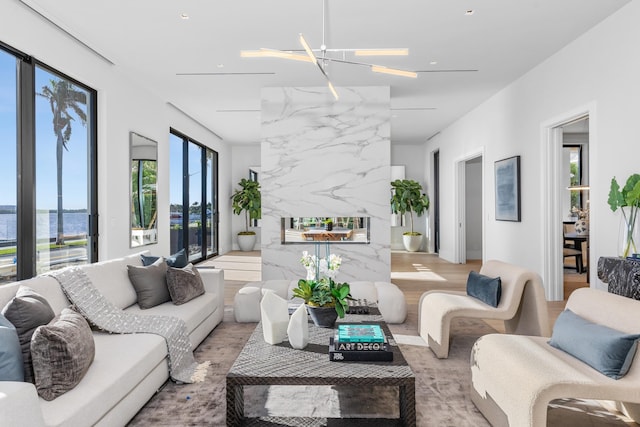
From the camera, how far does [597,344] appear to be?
81.4 inches

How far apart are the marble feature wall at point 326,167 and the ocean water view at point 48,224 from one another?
2.23 m

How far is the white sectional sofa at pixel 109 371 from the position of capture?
156cm

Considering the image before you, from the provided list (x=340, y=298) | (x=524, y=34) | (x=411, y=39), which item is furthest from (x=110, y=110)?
(x=524, y=34)

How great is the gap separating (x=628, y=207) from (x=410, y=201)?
23.2 feet

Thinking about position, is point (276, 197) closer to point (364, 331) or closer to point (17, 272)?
point (17, 272)

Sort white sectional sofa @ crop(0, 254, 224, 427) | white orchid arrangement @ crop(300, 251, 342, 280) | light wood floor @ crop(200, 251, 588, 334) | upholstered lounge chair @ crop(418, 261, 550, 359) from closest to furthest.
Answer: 1. white sectional sofa @ crop(0, 254, 224, 427)
2. white orchid arrangement @ crop(300, 251, 342, 280)
3. upholstered lounge chair @ crop(418, 261, 550, 359)
4. light wood floor @ crop(200, 251, 588, 334)

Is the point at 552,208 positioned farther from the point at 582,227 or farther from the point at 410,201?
the point at 410,201

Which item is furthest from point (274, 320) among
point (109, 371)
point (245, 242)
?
point (245, 242)

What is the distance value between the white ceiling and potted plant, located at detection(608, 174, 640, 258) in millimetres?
1534

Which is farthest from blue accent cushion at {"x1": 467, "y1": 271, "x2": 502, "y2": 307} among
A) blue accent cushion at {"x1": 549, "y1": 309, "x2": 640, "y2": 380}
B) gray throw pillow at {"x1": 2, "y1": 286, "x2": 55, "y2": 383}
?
gray throw pillow at {"x1": 2, "y1": 286, "x2": 55, "y2": 383}

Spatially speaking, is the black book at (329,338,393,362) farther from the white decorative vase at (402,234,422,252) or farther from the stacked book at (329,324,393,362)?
the white decorative vase at (402,234,422,252)

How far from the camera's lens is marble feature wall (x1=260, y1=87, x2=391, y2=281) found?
6035 mm

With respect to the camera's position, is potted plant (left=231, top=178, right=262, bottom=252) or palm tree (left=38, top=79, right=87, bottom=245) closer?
palm tree (left=38, top=79, right=87, bottom=245)

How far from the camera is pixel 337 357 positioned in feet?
7.45
